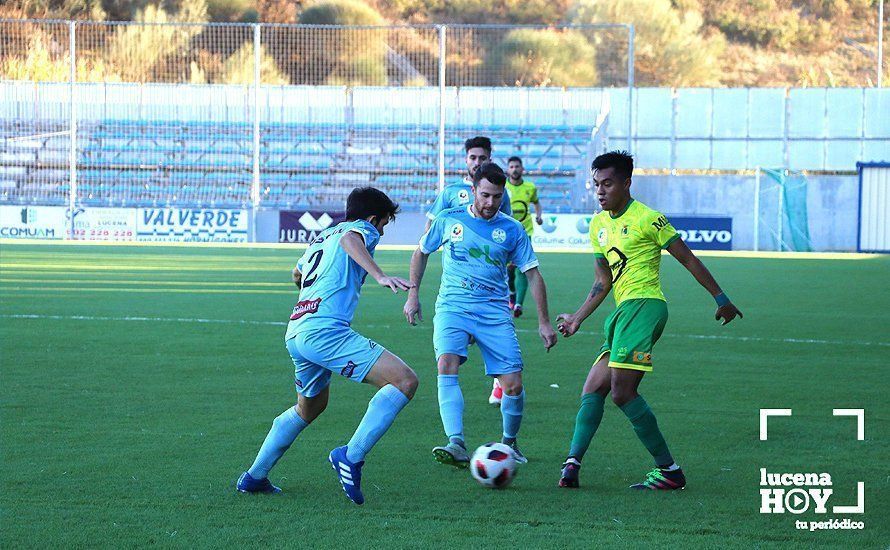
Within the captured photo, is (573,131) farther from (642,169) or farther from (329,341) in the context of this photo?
(329,341)

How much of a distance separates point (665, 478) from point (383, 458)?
155cm

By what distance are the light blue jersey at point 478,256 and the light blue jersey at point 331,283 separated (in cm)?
127

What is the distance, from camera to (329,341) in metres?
5.77

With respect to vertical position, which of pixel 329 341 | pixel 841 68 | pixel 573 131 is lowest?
pixel 329 341

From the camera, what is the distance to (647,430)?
620 centimetres

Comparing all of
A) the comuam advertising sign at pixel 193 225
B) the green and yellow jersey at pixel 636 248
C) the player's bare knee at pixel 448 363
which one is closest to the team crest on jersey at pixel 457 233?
the player's bare knee at pixel 448 363

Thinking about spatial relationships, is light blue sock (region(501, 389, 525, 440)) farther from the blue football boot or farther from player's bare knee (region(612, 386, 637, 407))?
the blue football boot

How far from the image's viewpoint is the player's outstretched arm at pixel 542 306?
6625 mm

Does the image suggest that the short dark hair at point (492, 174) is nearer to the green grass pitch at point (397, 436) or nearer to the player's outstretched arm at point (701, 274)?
the player's outstretched arm at point (701, 274)

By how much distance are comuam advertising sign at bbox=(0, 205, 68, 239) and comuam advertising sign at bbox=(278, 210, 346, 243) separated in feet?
20.3

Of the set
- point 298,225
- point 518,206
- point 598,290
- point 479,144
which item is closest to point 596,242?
point 598,290

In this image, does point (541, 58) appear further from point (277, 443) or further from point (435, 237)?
point (277, 443)

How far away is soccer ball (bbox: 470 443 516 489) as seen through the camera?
607 cm

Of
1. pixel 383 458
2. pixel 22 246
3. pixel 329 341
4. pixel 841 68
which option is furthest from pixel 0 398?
pixel 841 68
